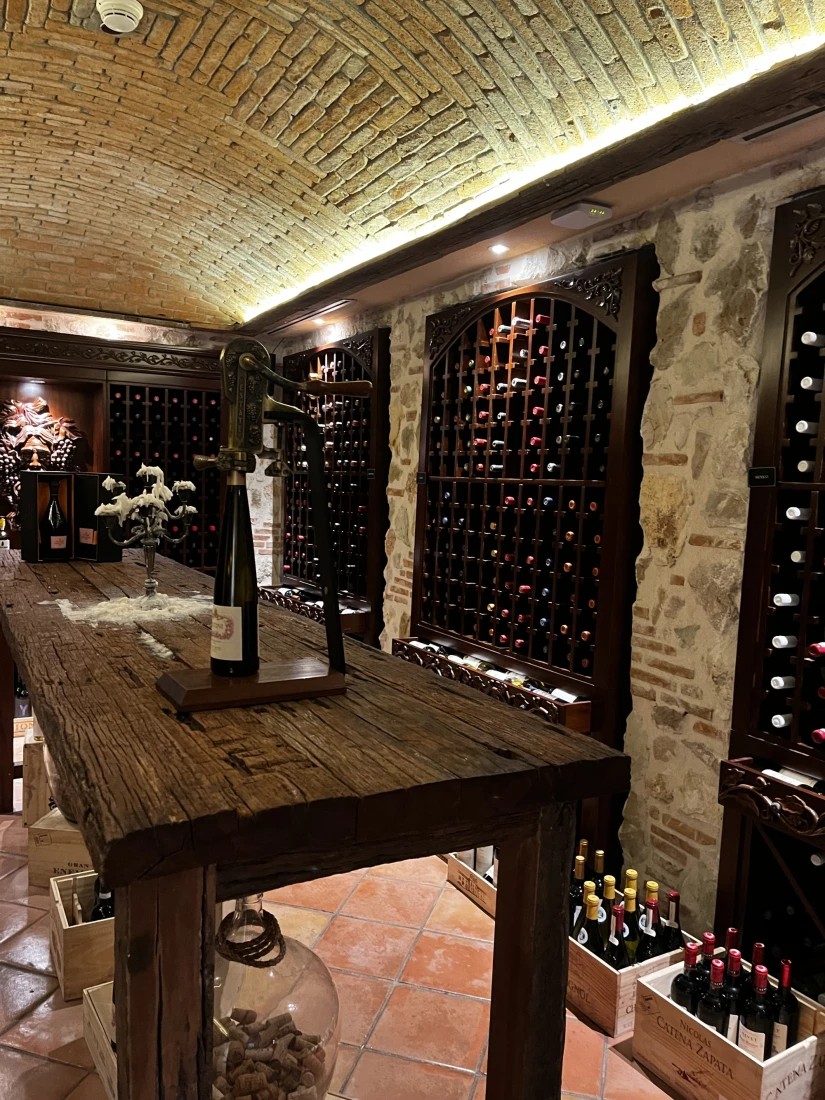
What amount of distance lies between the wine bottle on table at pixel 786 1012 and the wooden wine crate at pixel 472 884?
1.13m

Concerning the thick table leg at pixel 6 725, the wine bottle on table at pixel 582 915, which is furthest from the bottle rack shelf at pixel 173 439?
the wine bottle on table at pixel 582 915

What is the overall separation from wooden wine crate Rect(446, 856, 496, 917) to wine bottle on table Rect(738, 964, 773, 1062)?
1060 mm

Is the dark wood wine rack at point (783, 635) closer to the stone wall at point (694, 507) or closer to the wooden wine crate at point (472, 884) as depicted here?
the stone wall at point (694, 507)

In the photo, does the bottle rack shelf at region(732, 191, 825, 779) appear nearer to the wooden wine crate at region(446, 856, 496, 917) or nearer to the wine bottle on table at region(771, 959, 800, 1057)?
the wine bottle on table at region(771, 959, 800, 1057)

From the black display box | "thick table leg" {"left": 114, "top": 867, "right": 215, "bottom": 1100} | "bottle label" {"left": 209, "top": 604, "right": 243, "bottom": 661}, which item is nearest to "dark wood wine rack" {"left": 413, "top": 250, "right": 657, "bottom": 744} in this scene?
the black display box

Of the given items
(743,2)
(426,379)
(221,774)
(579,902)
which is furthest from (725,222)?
(221,774)

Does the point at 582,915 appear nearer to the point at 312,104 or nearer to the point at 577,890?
the point at 577,890

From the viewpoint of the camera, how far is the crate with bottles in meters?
2.30

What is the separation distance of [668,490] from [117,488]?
6.79 feet

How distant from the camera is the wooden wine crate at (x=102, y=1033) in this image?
1.62m

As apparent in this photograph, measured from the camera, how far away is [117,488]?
2818 millimetres

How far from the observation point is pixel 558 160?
11.2 ft

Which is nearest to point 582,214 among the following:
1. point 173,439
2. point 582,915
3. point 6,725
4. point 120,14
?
point 120,14

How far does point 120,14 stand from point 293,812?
350 cm
